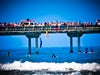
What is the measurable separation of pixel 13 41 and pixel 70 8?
211cm

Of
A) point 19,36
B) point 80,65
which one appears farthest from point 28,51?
point 80,65

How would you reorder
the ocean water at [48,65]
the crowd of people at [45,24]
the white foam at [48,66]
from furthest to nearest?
the white foam at [48,66] → the crowd of people at [45,24] → the ocean water at [48,65]

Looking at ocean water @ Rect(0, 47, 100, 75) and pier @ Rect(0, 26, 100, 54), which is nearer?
ocean water @ Rect(0, 47, 100, 75)

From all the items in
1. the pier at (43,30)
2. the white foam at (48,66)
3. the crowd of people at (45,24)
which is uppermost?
the crowd of people at (45,24)

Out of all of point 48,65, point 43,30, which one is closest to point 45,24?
point 43,30

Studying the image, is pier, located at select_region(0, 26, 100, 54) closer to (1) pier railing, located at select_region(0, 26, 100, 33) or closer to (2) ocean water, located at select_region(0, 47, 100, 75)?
(1) pier railing, located at select_region(0, 26, 100, 33)

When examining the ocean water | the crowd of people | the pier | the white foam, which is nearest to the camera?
the ocean water

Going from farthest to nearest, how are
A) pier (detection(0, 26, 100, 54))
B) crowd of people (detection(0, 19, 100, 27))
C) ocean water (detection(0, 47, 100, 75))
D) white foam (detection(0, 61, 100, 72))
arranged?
1. pier (detection(0, 26, 100, 54))
2. white foam (detection(0, 61, 100, 72))
3. crowd of people (detection(0, 19, 100, 27))
4. ocean water (detection(0, 47, 100, 75))

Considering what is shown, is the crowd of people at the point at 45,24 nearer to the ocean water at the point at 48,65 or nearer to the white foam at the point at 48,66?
the ocean water at the point at 48,65

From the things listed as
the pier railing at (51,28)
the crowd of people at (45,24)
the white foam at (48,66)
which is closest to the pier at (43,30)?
the pier railing at (51,28)

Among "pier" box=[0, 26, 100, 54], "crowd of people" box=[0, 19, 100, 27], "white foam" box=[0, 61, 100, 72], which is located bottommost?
"white foam" box=[0, 61, 100, 72]

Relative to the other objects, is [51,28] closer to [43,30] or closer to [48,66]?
[43,30]

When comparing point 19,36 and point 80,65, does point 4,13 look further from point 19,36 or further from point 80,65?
point 80,65

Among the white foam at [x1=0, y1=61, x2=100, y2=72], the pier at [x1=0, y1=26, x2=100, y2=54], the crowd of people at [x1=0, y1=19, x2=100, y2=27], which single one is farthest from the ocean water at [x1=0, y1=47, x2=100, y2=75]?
the crowd of people at [x1=0, y1=19, x2=100, y2=27]
